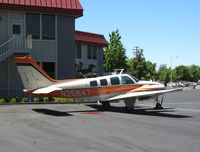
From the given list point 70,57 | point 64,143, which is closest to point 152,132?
point 64,143

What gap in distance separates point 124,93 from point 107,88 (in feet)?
3.70

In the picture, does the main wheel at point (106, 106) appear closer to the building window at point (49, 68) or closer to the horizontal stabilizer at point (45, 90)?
the horizontal stabilizer at point (45, 90)

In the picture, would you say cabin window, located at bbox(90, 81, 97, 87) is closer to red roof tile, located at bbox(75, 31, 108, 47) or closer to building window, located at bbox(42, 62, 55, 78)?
building window, located at bbox(42, 62, 55, 78)

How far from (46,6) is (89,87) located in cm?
1180

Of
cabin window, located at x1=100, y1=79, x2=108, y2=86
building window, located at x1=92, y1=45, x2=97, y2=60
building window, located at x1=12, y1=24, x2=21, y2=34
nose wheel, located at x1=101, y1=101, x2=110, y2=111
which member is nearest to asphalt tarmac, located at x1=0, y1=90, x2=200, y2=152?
cabin window, located at x1=100, y1=79, x2=108, y2=86

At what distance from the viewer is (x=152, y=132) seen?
1164 cm

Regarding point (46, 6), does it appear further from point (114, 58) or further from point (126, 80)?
point (114, 58)

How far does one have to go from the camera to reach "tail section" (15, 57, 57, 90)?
18016mm

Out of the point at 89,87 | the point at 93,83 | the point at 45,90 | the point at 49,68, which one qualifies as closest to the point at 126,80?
the point at 93,83

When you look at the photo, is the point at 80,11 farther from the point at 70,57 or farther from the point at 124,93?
the point at 124,93

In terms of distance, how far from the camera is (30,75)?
18109 millimetres

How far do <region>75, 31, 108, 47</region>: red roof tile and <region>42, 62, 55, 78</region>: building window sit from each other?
1459cm

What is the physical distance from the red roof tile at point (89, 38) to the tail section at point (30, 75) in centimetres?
2451

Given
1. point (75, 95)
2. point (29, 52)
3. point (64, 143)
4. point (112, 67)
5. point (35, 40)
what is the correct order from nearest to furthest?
point (64, 143), point (75, 95), point (29, 52), point (35, 40), point (112, 67)
